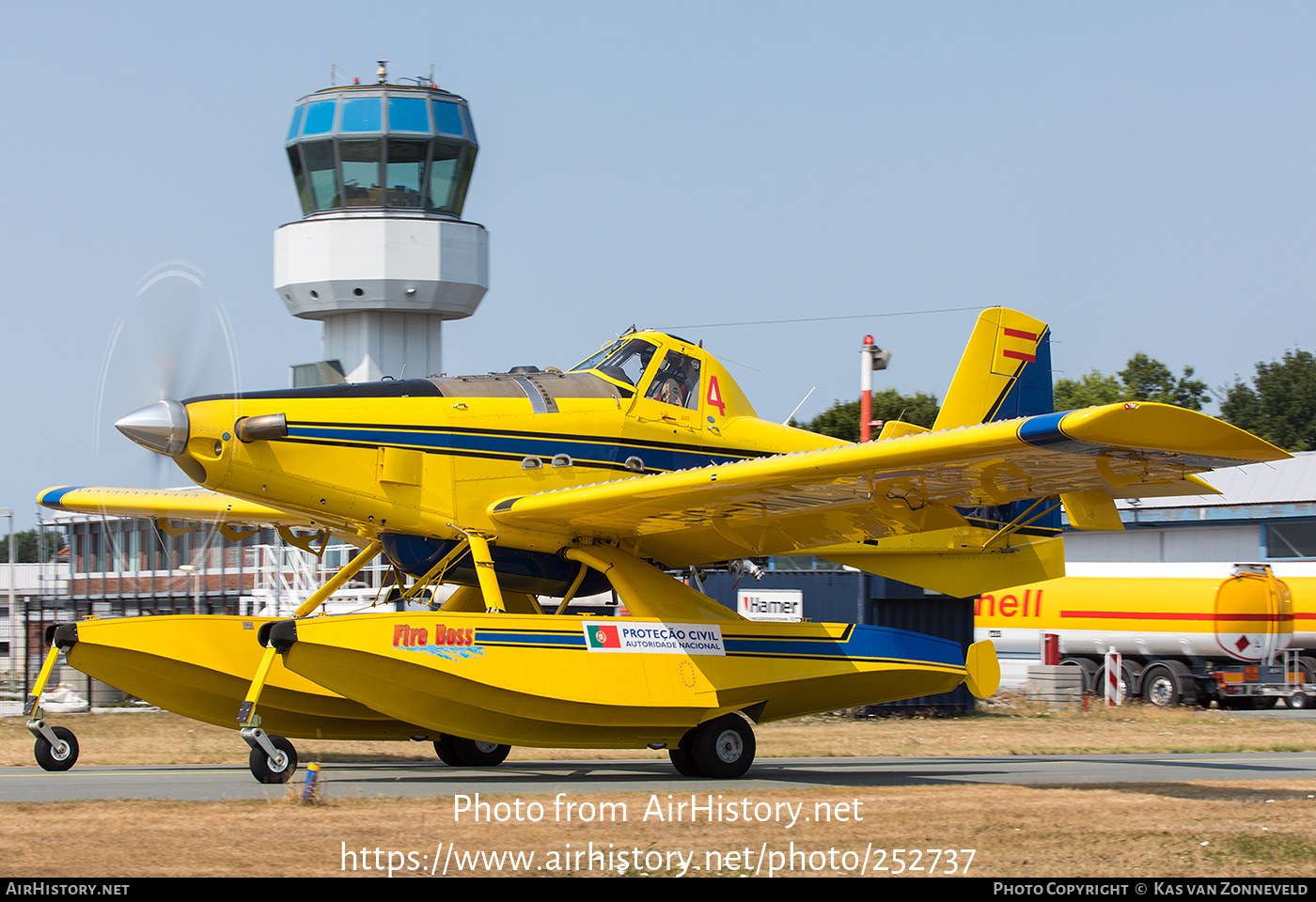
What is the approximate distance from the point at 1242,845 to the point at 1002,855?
158 cm

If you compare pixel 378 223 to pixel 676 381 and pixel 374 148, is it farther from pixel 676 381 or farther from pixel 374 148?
pixel 676 381

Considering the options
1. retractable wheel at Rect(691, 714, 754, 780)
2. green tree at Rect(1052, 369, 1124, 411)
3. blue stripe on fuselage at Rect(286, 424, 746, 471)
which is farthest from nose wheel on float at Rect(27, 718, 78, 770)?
green tree at Rect(1052, 369, 1124, 411)

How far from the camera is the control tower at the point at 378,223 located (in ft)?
93.6

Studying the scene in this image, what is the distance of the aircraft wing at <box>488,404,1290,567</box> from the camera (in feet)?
27.6

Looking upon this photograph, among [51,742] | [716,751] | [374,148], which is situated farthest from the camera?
[374,148]

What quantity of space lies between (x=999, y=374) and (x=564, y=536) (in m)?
5.79

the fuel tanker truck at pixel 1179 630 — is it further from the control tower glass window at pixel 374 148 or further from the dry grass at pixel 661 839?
the dry grass at pixel 661 839

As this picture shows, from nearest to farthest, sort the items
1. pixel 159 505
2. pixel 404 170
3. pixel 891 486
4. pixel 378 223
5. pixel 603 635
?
pixel 891 486, pixel 603 635, pixel 159 505, pixel 378 223, pixel 404 170

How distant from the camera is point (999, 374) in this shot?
50.0 ft

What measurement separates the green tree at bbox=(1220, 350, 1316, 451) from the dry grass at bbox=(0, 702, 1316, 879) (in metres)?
66.9

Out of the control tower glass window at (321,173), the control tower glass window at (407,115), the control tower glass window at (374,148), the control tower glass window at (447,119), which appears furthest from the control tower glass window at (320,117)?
the control tower glass window at (447,119)

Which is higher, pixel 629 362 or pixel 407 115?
pixel 407 115

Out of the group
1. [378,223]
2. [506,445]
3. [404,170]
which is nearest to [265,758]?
[506,445]

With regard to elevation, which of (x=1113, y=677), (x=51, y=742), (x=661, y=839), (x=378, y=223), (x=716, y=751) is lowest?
(x=1113, y=677)
